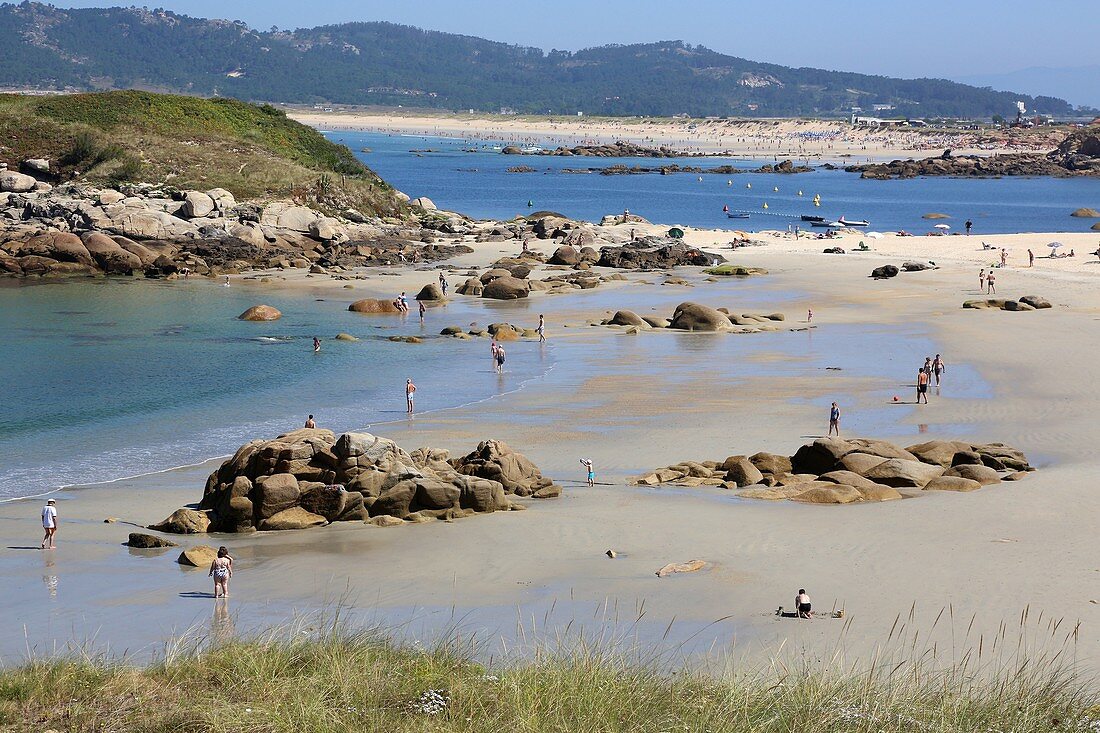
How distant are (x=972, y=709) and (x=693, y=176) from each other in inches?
5176

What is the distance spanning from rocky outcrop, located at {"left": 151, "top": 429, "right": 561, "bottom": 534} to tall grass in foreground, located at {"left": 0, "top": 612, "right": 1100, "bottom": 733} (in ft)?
26.4

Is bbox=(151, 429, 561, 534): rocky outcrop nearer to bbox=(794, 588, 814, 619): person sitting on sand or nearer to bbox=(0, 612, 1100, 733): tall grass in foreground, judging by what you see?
bbox=(794, 588, 814, 619): person sitting on sand

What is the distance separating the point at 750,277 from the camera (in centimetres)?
Result: 5356

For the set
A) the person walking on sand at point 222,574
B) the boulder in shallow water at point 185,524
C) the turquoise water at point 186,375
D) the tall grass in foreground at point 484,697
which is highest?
the tall grass in foreground at point 484,697

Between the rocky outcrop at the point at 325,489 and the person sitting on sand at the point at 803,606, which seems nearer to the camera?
the person sitting on sand at the point at 803,606

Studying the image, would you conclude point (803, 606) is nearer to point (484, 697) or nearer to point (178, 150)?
point (484, 697)

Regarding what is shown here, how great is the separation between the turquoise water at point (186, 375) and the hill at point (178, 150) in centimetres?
1832

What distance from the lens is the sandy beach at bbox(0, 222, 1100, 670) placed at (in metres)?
13.9

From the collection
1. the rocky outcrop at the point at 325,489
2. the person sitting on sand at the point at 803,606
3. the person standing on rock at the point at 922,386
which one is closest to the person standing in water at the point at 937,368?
the person standing on rock at the point at 922,386

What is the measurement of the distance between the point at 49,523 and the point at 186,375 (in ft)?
50.8

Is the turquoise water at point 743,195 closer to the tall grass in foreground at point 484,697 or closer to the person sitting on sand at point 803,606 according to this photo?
the person sitting on sand at point 803,606

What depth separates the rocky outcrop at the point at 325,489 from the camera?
61.7 ft

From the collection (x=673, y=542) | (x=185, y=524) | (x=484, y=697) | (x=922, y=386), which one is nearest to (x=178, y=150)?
(x=922, y=386)

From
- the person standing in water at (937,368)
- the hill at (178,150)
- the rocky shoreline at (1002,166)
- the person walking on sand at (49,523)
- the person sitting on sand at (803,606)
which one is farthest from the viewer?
the rocky shoreline at (1002,166)
